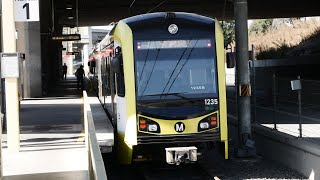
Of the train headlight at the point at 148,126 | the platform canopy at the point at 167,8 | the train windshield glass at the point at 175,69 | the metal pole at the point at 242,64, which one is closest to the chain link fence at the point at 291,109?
the metal pole at the point at 242,64

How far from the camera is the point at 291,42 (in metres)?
49.8

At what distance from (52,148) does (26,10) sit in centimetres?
292

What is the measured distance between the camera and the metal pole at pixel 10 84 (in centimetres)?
1146

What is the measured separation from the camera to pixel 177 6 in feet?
128

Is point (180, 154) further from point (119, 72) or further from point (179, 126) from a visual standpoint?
point (119, 72)

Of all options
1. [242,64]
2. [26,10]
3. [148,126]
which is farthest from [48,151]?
[242,64]

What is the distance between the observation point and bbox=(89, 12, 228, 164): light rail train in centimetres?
1059

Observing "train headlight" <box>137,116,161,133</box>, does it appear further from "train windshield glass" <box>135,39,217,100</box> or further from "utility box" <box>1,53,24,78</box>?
"utility box" <box>1,53,24,78</box>

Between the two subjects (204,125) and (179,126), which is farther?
(204,125)

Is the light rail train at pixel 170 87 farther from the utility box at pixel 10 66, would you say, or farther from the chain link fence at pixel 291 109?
the chain link fence at pixel 291 109

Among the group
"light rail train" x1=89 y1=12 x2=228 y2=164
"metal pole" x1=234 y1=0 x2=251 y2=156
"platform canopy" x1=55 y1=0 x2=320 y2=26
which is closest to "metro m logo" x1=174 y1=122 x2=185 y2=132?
"light rail train" x1=89 y1=12 x2=228 y2=164

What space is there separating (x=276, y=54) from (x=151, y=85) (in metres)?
33.4

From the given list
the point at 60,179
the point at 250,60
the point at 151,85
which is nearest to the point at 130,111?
the point at 151,85

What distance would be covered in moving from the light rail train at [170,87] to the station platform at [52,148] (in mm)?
1071
